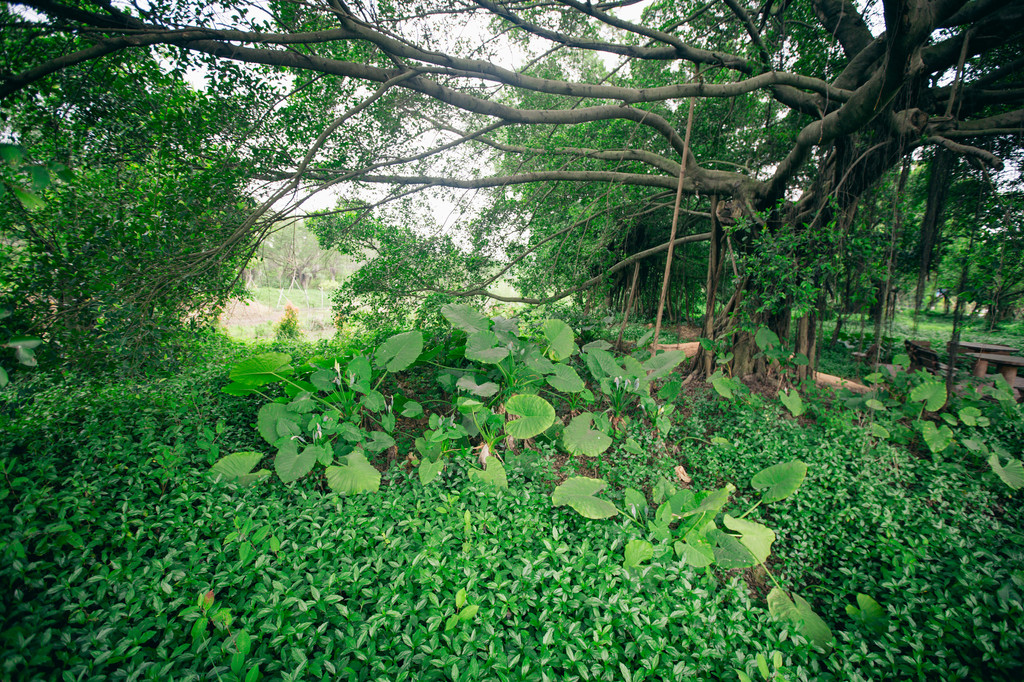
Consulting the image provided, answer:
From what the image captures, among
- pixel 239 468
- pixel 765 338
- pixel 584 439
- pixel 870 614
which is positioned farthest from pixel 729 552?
pixel 765 338

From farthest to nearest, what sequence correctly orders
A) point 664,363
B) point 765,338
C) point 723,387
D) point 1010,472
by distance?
point 765,338 < point 723,387 < point 664,363 < point 1010,472

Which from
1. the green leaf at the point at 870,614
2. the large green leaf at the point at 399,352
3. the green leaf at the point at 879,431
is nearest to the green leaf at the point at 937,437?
the green leaf at the point at 879,431

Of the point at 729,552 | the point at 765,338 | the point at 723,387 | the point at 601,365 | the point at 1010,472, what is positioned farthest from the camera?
the point at 765,338

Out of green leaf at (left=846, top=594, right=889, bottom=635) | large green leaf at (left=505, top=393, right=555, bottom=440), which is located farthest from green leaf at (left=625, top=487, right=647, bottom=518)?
green leaf at (left=846, top=594, right=889, bottom=635)

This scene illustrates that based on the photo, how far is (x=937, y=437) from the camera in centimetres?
273

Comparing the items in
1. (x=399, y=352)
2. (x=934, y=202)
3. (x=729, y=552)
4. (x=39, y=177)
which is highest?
(x=934, y=202)

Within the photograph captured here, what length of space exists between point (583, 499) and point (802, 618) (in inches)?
41.5

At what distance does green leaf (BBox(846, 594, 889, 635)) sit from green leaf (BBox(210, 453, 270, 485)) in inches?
118

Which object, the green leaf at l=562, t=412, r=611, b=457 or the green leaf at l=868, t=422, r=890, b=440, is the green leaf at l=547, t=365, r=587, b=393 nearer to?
the green leaf at l=562, t=412, r=611, b=457

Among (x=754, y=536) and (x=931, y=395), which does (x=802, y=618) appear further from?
(x=931, y=395)

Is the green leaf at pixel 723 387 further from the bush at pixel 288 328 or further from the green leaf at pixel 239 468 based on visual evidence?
the bush at pixel 288 328

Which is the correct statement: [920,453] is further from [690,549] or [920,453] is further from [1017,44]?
[1017,44]

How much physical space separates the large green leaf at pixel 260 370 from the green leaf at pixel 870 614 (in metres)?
3.31

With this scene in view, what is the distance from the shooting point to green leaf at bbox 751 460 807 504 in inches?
80.3
